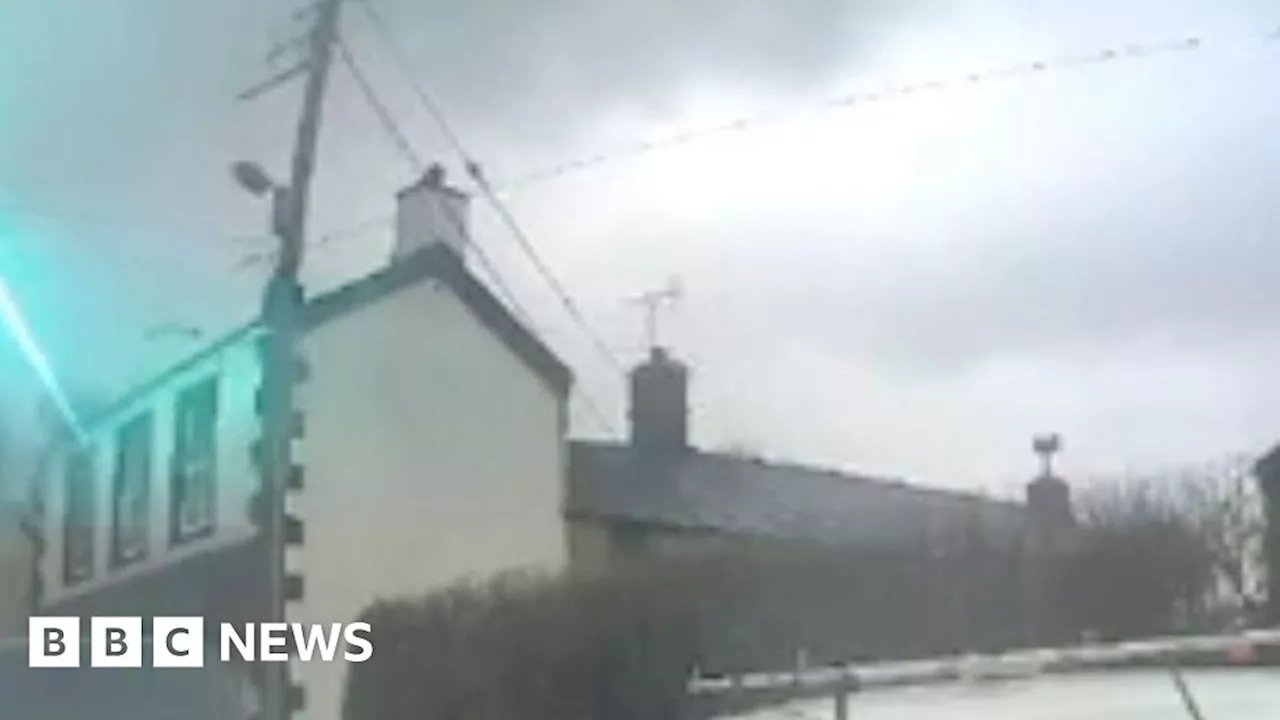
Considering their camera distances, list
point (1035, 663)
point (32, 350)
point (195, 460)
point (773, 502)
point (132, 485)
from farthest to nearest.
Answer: point (773, 502) < point (132, 485) < point (195, 460) < point (32, 350) < point (1035, 663)

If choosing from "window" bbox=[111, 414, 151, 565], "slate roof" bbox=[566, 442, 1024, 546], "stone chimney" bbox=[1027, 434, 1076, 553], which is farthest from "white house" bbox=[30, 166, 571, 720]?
"stone chimney" bbox=[1027, 434, 1076, 553]

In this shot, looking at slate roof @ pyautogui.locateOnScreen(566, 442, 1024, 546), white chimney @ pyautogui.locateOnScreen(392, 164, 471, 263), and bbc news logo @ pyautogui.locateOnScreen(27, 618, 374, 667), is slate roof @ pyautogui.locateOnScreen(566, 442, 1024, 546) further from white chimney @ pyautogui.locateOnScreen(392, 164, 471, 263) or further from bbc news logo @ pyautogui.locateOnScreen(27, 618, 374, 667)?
bbc news logo @ pyautogui.locateOnScreen(27, 618, 374, 667)

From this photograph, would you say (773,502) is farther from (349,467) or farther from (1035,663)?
(1035,663)

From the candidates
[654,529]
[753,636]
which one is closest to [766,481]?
[654,529]

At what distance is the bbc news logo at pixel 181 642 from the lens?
6.72 meters

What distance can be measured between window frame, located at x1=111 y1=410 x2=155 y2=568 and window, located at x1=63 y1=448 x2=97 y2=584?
0.12 metres

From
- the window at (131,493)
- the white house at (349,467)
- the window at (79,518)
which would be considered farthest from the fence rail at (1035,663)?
the window at (131,493)

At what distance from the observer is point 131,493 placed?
978 cm

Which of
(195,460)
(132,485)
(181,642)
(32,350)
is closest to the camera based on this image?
(32,350)

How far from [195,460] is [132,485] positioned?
2.29 feet

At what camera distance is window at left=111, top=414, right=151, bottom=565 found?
30.1 feet

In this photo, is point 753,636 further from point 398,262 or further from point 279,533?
point 398,262

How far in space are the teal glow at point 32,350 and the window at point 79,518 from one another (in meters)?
0.59

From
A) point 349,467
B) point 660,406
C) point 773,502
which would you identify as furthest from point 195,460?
point 773,502
